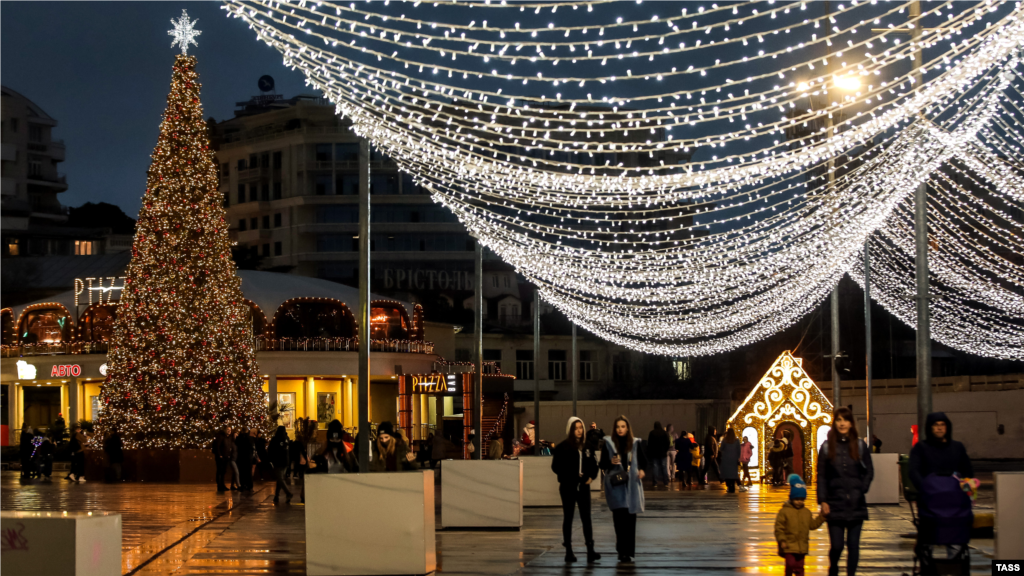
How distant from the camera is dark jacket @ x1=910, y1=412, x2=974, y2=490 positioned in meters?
8.98

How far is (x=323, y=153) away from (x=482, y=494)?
218ft

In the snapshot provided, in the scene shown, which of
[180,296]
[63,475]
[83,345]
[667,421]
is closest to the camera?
[180,296]

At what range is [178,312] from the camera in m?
26.1

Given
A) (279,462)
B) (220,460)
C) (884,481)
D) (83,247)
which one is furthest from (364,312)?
(83,247)

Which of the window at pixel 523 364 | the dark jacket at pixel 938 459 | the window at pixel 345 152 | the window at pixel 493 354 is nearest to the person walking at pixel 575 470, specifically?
the dark jacket at pixel 938 459

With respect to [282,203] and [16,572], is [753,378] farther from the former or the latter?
[16,572]

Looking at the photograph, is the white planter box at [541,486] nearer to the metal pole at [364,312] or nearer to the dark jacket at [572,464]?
the metal pole at [364,312]

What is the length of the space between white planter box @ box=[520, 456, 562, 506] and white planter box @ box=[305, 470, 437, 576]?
28.1ft

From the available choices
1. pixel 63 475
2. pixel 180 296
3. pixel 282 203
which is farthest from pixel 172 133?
pixel 282 203

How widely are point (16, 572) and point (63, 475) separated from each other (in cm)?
2543

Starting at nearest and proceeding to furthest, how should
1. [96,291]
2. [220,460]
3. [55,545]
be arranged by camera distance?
[55,545] < [220,460] < [96,291]

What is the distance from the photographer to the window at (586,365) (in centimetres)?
6619

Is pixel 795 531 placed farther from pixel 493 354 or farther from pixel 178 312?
pixel 493 354

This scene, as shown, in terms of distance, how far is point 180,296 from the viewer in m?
26.2
